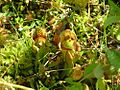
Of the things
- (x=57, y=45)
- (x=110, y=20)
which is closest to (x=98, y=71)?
(x=110, y=20)

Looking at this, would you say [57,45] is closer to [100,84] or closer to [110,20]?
[100,84]

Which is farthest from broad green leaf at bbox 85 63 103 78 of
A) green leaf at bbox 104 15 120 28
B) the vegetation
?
green leaf at bbox 104 15 120 28

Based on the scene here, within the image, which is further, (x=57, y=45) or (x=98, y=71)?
(x=57, y=45)

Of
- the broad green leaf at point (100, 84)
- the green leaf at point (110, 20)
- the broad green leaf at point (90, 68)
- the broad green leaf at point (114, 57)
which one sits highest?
the green leaf at point (110, 20)

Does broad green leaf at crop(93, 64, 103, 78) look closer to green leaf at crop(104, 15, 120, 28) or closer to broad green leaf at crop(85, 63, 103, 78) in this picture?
broad green leaf at crop(85, 63, 103, 78)

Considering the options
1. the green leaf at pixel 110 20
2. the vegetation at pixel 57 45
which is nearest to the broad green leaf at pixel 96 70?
the vegetation at pixel 57 45

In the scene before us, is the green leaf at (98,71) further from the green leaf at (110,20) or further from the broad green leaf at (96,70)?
the green leaf at (110,20)

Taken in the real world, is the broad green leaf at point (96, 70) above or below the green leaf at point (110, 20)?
below

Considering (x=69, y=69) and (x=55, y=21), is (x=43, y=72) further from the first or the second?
(x=55, y=21)

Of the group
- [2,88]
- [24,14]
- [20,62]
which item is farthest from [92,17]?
[2,88]
